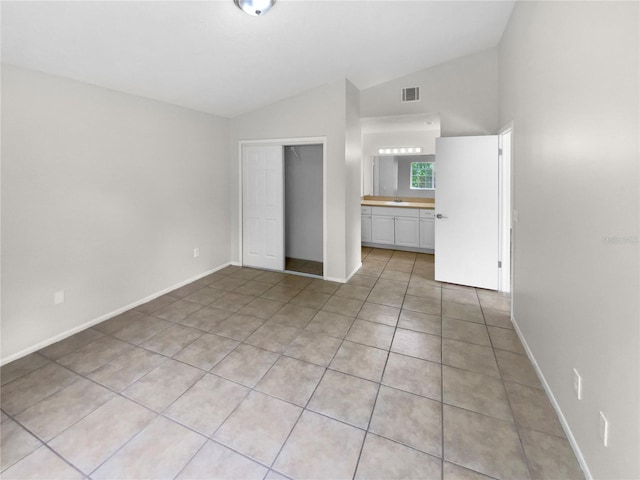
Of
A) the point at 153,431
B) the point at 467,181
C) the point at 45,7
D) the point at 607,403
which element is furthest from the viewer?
the point at 467,181

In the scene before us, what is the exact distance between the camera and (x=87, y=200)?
293 centimetres

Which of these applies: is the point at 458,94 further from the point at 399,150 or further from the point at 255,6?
the point at 255,6

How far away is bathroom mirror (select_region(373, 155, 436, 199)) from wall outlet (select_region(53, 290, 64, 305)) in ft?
18.8

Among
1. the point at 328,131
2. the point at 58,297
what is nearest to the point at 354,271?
the point at 328,131

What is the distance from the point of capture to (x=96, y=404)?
198cm

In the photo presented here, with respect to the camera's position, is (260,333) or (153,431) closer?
(153,431)

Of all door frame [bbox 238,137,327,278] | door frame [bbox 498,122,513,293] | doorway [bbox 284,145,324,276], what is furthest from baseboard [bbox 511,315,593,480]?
doorway [bbox 284,145,324,276]

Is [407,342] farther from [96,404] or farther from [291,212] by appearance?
[291,212]

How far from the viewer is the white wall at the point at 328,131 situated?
4039 mm

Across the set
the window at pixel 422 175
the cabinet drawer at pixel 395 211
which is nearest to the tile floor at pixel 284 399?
the cabinet drawer at pixel 395 211

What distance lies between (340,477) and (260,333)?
158 cm

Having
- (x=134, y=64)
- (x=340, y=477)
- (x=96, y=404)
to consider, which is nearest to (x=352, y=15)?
(x=134, y=64)

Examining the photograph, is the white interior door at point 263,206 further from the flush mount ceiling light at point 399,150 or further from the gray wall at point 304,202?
the flush mount ceiling light at point 399,150

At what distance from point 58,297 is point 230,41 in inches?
108
